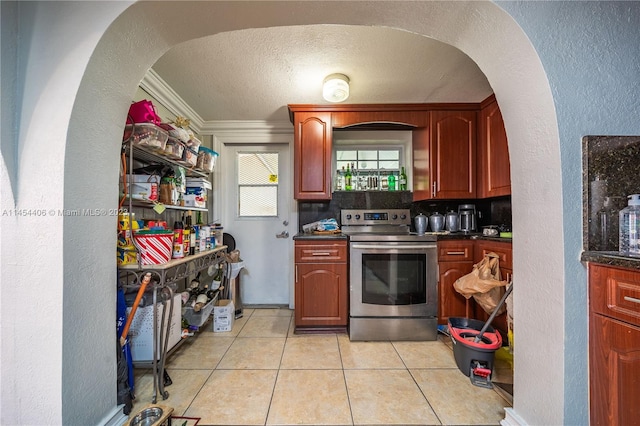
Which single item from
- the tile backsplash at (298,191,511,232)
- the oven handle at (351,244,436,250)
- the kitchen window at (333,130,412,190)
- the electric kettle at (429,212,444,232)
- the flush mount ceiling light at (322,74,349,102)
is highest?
the flush mount ceiling light at (322,74,349,102)

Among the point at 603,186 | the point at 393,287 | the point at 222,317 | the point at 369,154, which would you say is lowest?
the point at 222,317

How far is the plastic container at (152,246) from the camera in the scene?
149cm

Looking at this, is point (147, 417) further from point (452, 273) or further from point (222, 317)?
point (452, 273)

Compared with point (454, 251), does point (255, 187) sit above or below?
above

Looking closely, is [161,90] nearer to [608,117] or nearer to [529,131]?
[529,131]

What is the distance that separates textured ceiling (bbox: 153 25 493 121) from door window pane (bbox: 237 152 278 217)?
26.2 inches

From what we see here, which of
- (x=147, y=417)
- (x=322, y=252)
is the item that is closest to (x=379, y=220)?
(x=322, y=252)

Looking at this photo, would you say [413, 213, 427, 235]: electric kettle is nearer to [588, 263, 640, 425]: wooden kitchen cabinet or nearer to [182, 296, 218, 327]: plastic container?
[588, 263, 640, 425]: wooden kitchen cabinet

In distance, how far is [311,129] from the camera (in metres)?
2.54

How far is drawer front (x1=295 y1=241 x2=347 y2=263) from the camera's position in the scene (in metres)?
2.31

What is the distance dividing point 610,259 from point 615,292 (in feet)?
0.38

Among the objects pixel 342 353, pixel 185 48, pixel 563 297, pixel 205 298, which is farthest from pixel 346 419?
pixel 185 48

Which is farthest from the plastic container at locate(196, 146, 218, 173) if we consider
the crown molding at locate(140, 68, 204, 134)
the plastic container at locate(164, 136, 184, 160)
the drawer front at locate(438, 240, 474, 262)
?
the drawer front at locate(438, 240, 474, 262)

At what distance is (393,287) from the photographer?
7.36 feet
